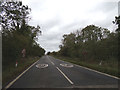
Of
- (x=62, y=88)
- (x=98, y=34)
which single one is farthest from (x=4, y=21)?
(x=98, y=34)

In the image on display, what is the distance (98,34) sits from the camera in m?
53.5

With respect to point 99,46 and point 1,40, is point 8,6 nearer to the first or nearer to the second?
point 1,40

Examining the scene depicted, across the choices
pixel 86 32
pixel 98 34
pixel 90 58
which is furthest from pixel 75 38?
pixel 90 58

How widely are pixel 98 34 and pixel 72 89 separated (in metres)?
49.6

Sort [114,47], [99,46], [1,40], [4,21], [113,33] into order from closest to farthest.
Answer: [4,21], [1,40], [114,47], [113,33], [99,46]

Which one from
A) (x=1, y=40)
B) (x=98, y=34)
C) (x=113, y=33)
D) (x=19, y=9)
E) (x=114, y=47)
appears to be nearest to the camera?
(x=19, y=9)

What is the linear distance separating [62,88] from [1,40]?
1174 cm

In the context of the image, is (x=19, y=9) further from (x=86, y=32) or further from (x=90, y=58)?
(x=86, y=32)

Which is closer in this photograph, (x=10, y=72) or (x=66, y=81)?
(x=66, y=81)

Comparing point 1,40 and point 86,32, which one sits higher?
point 86,32

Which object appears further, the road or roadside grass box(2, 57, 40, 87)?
roadside grass box(2, 57, 40, 87)

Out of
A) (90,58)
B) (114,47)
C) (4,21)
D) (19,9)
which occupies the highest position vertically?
(19,9)

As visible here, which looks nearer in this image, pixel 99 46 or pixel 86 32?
pixel 99 46

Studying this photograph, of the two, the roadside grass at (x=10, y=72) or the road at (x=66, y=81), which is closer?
the road at (x=66, y=81)
